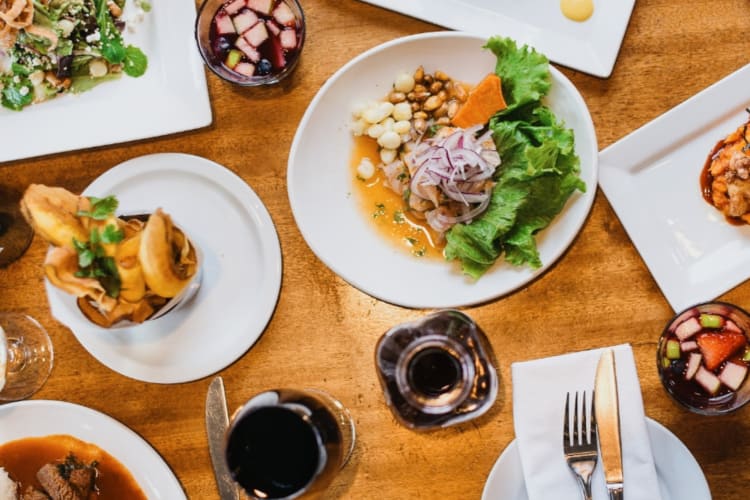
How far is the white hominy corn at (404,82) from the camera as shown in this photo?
83.5 inches

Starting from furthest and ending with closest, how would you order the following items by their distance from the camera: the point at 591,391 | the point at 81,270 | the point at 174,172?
the point at 174,172 < the point at 591,391 < the point at 81,270

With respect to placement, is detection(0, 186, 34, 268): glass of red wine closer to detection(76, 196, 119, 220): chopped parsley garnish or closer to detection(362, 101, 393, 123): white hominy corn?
detection(76, 196, 119, 220): chopped parsley garnish

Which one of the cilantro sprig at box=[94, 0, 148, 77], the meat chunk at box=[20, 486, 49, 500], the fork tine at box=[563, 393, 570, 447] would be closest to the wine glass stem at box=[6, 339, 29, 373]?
the meat chunk at box=[20, 486, 49, 500]

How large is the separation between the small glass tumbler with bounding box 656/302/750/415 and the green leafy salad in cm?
43

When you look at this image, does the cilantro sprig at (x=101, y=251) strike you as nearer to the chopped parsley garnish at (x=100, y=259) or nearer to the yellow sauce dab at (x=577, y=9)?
the chopped parsley garnish at (x=100, y=259)

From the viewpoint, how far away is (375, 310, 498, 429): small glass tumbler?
1919 millimetres

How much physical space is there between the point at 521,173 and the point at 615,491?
0.88 meters

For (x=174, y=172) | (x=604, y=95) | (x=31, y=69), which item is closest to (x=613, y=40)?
(x=604, y=95)

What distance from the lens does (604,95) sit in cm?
211

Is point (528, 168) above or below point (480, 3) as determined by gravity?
below

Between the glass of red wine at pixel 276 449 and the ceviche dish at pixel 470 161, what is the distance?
603 mm

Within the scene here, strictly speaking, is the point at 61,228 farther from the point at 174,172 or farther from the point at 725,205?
the point at 725,205

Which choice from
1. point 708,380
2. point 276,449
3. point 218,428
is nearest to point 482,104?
point 708,380

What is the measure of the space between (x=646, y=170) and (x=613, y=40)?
37cm
